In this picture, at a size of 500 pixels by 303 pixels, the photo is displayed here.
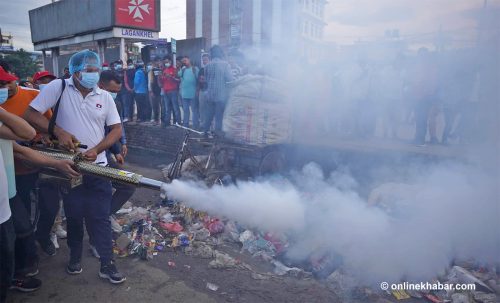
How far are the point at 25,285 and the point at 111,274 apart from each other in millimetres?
696

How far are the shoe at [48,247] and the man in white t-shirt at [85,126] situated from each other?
71cm

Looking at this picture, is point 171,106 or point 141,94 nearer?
point 171,106

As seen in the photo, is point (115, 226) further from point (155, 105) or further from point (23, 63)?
point (23, 63)

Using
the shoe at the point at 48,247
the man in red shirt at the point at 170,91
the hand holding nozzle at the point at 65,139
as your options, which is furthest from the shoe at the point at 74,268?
the man in red shirt at the point at 170,91

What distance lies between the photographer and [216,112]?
7488 millimetres

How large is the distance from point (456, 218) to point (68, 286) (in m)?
4.16

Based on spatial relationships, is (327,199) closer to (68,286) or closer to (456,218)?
(456,218)

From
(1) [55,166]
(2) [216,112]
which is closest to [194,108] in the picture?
(2) [216,112]

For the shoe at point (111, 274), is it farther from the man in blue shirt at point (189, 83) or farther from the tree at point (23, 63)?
the tree at point (23, 63)

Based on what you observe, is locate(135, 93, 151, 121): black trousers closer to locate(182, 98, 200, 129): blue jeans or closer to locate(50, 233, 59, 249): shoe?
locate(182, 98, 200, 129): blue jeans

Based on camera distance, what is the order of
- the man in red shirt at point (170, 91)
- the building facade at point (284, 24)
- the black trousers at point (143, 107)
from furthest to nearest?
the black trousers at point (143, 107)
the man in red shirt at point (170, 91)
the building facade at point (284, 24)

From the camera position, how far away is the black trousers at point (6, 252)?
2439mm

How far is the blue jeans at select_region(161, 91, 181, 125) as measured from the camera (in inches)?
355

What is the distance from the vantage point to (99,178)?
10.1ft
